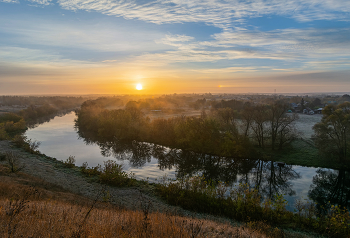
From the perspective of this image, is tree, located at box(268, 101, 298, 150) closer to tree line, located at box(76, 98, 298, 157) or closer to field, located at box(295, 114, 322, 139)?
tree line, located at box(76, 98, 298, 157)

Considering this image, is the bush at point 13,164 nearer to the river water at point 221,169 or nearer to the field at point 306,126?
the river water at point 221,169

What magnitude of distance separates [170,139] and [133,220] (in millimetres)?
34161

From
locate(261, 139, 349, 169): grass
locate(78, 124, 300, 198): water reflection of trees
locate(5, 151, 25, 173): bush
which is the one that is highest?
locate(5, 151, 25, 173): bush

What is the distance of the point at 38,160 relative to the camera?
27109mm

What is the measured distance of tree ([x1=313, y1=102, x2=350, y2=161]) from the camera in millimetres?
29266

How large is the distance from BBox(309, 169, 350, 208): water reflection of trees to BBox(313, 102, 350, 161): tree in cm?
319

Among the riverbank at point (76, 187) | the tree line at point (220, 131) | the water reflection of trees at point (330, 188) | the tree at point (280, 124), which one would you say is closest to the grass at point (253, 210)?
the riverbank at point (76, 187)

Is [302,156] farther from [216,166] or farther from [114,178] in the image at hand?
[114,178]

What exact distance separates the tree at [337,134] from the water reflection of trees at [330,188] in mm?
3195

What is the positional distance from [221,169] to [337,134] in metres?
17.2

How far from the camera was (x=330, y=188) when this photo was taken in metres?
23.3

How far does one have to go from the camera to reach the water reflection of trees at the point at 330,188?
20609mm

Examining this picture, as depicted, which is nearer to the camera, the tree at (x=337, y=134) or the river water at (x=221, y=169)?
the river water at (x=221, y=169)

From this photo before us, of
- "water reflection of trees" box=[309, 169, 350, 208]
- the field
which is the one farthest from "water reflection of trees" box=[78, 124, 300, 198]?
the field
